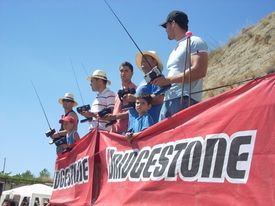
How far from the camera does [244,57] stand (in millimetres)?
19188

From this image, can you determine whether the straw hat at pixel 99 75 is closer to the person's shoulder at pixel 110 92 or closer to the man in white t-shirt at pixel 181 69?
the person's shoulder at pixel 110 92

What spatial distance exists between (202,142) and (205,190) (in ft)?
1.44

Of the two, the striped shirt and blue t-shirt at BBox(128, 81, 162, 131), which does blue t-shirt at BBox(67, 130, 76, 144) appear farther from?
blue t-shirt at BBox(128, 81, 162, 131)

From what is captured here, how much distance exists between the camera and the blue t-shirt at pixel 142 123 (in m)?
4.81

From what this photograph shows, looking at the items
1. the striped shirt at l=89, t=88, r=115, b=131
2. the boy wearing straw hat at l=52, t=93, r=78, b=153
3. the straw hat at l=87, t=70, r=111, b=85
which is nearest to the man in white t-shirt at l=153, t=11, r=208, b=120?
the striped shirt at l=89, t=88, r=115, b=131

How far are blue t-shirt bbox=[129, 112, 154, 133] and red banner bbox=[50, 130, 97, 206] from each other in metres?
1.23

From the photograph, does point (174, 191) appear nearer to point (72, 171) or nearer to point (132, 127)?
point (132, 127)

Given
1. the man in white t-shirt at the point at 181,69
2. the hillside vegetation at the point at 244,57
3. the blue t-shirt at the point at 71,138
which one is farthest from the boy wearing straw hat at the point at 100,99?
the hillside vegetation at the point at 244,57

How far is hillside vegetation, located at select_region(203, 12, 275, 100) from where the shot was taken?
1656 cm

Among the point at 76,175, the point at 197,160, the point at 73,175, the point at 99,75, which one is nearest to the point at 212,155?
the point at 197,160

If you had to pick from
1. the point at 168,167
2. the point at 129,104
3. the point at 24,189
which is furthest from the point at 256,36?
the point at 168,167

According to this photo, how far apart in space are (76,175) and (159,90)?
2451 millimetres

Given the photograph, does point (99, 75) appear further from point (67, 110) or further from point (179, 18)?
point (179, 18)

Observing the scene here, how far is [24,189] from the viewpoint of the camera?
16.4m
